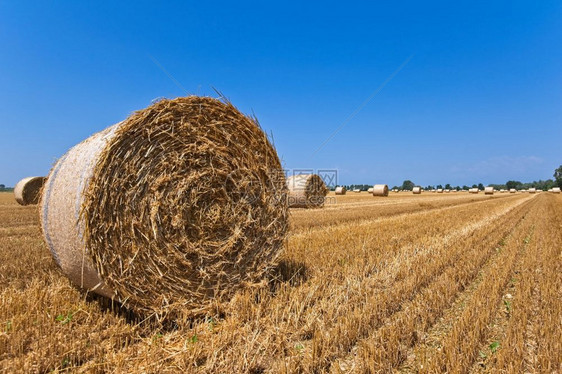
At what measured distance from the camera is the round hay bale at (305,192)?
15172 millimetres

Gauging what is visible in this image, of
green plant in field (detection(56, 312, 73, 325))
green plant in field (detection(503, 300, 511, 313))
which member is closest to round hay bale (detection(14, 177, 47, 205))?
green plant in field (detection(56, 312, 73, 325))

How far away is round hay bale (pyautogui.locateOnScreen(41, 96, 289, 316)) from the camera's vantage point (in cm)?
313

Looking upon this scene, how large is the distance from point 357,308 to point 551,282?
291 centimetres

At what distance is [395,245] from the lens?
6484 mm

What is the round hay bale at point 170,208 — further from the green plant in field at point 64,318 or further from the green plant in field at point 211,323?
the green plant in field at point 64,318

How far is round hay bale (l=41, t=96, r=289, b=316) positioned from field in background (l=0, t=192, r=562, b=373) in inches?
13.0

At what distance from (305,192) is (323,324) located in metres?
12.2

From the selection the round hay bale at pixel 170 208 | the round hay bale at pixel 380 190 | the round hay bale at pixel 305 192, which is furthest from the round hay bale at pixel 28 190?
the round hay bale at pixel 380 190

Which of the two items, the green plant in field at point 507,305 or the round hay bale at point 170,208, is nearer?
the round hay bale at point 170,208

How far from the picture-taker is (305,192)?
15.2 metres

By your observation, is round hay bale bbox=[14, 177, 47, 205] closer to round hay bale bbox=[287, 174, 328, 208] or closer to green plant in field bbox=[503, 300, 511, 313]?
round hay bale bbox=[287, 174, 328, 208]

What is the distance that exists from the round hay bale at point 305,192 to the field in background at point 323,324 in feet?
32.2

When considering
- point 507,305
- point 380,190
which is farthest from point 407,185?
point 507,305

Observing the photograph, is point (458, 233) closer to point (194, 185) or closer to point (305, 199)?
point (194, 185)
